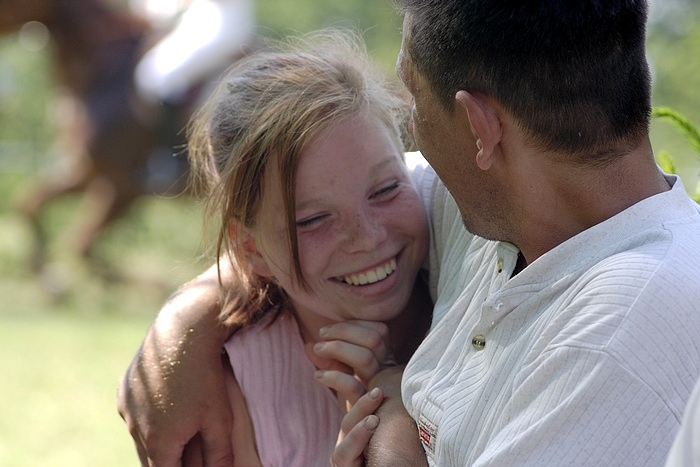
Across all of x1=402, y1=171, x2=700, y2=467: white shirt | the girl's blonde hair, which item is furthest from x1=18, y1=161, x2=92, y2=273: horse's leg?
x1=402, y1=171, x2=700, y2=467: white shirt

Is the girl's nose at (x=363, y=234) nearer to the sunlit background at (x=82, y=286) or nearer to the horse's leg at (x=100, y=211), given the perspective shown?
the sunlit background at (x=82, y=286)

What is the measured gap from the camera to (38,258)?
9516mm

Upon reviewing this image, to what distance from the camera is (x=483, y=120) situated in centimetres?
154

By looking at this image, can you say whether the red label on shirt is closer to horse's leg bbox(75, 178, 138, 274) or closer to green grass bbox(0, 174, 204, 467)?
green grass bbox(0, 174, 204, 467)

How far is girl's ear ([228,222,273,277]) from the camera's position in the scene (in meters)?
2.14

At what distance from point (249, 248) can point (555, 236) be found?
79 cm

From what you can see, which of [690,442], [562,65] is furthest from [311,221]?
[690,442]

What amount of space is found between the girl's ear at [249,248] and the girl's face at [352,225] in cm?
6

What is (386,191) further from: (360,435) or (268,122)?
(360,435)

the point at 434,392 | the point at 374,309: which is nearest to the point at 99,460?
the point at 374,309

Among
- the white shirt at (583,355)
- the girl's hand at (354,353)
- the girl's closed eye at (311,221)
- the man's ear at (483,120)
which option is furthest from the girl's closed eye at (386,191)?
the man's ear at (483,120)

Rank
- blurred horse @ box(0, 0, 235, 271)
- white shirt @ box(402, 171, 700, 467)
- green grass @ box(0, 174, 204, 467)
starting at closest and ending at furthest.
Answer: white shirt @ box(402, 171, 700, 467) < green grass @ box(0, 174, 204, 467) < blurred horse @ box(0, 0, 235, 271)

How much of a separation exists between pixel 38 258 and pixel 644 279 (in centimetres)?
885

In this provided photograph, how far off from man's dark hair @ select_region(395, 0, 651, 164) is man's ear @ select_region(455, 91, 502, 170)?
0.06 feet
